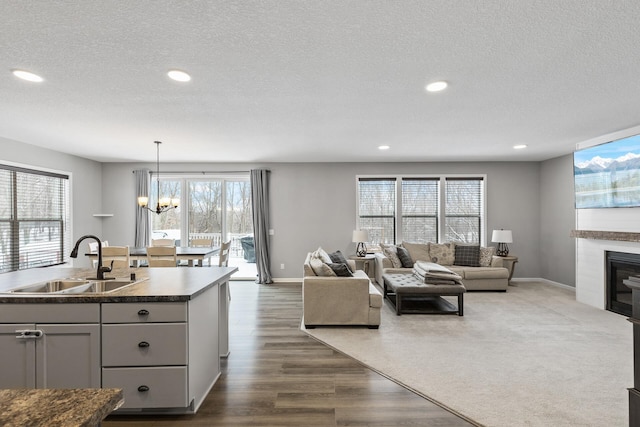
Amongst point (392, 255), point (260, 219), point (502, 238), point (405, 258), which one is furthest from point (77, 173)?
point (502, 238)

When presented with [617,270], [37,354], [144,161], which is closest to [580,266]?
[617,270]

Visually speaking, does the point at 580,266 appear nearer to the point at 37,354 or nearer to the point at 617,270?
the point at 617,270

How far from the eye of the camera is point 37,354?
207 cm

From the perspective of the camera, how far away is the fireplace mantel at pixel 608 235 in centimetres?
415

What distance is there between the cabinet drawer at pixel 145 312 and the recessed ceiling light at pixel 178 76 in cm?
183

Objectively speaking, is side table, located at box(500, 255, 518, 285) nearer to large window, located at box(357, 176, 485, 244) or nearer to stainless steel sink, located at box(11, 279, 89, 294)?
large window, located at box(357, 176, 485, 244)

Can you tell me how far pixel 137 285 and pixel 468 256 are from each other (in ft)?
19.0

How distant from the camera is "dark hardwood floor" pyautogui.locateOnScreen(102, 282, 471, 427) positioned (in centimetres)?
217

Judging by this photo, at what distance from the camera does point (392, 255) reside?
5.98 metres

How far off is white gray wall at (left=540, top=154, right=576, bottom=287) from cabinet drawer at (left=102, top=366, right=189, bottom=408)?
697 cm

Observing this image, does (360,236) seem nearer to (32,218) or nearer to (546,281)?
(546,281)

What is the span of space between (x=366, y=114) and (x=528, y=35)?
181 centimetres

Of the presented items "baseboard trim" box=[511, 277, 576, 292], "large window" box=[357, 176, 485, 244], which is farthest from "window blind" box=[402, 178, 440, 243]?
"baseboard trim" box=[511, 277, 576, 292]

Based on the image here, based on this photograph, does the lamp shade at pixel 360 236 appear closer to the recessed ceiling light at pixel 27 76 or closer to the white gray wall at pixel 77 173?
the recessed ceiling light at pixel 27 76
